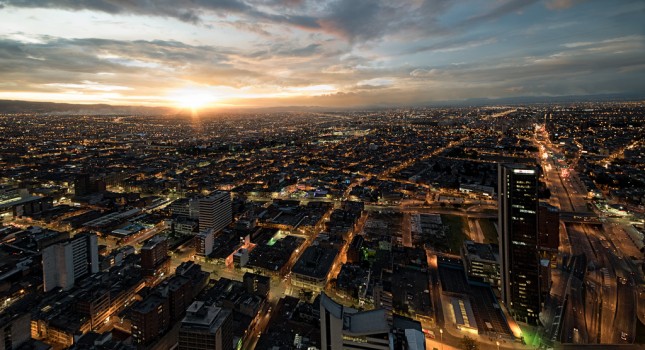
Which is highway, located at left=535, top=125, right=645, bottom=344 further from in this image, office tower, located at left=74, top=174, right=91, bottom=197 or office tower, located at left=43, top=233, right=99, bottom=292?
office tower, located at left=74, top=174, right=91, bottom=197

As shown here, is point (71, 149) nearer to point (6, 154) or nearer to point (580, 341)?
point (6, 154)

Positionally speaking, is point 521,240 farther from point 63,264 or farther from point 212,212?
point 63,264

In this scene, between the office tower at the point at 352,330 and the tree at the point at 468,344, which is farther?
the tree at the point at 468,344

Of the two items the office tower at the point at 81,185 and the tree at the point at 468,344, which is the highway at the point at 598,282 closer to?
the tree at the point at 468,344

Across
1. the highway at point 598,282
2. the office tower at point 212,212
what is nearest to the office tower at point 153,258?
the office tower at point 212,212

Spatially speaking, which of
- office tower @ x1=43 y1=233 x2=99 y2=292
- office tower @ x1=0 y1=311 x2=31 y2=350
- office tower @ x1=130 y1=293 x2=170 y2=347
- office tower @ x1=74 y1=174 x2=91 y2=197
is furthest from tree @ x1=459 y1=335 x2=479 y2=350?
office tower @ x1=74 y1=174 x2=91 y2=197

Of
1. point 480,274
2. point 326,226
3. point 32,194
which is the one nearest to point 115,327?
point 326,226
